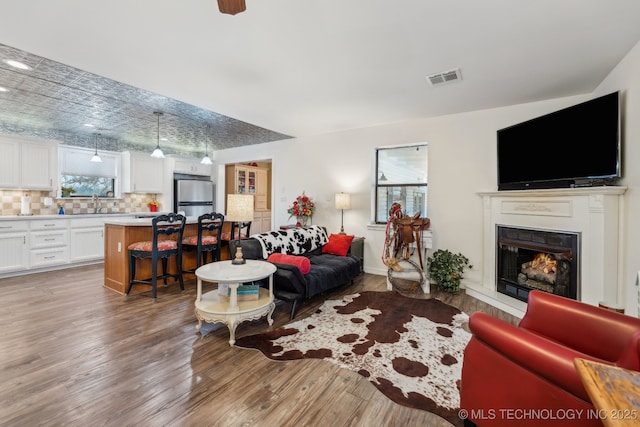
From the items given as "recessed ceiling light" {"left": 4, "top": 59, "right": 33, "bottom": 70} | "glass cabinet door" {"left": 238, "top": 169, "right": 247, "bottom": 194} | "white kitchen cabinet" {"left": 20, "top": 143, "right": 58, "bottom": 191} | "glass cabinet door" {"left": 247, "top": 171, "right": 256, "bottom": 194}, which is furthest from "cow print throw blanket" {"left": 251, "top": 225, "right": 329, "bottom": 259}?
"white kitchen cabinet" {"left": 20, "top": 143, "right": 58, "bottom": 191}

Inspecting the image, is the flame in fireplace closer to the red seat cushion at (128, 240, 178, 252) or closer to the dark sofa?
the dark sofa

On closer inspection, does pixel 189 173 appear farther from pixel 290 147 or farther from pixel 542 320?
pixel 542 320

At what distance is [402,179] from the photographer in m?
4.55

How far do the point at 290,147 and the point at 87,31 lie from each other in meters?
3.75

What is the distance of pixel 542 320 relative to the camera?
1588mm

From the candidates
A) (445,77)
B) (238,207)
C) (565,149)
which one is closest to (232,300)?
(238,207)

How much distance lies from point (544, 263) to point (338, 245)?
2487 millimetres

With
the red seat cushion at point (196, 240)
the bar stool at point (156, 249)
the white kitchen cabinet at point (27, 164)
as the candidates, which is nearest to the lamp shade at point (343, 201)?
the red seat cushion at point (196, 240)

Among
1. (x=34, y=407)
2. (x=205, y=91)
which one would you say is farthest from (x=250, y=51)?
(x=34, y=407)

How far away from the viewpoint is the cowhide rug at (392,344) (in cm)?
177

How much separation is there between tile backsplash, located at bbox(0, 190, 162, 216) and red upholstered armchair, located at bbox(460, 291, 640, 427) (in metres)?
6.99

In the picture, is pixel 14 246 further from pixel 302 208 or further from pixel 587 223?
pixel 587 223

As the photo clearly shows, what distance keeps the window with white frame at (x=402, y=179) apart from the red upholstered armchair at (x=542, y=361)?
286 centimetres

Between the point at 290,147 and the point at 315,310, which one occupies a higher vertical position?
the point at 290,147
